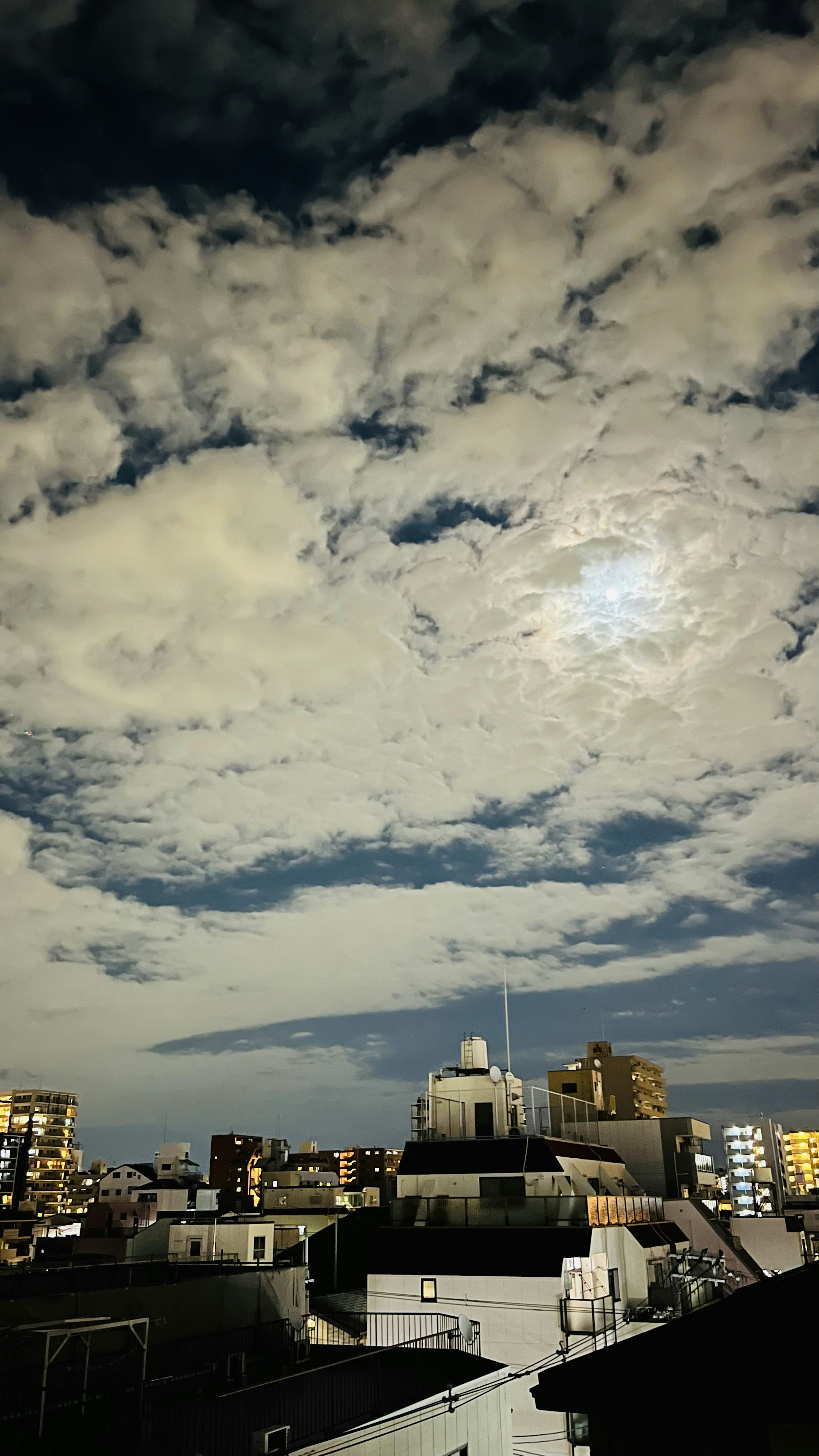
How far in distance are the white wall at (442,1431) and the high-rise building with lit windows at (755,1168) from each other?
5225cm

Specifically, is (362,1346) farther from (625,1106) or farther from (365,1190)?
(625,1106)

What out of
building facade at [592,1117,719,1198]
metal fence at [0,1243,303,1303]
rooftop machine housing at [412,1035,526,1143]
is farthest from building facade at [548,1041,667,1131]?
metal fence at [0,1243,303,1303]

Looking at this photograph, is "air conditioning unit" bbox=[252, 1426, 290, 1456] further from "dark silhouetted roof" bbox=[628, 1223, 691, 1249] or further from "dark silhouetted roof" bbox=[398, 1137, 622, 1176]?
"dark silhouetted roof" bbox=[398, 1137, 622, 1176]

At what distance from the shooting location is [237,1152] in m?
190

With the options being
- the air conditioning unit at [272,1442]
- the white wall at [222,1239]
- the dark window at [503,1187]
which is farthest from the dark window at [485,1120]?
the air conditioning unit at [272,1442]

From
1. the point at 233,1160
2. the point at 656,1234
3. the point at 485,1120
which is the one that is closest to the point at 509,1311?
the point at 656,1234

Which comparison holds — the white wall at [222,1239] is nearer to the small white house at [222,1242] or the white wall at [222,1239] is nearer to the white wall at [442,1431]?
the small white house at [222,1242]

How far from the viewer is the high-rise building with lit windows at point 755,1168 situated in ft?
284

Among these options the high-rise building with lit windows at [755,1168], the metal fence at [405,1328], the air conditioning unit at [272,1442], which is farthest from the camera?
the high-rise building with lit windows at [755,1168]

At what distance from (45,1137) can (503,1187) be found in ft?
544

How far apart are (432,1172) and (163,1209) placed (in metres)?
61.4

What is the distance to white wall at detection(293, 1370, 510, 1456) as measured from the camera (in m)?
16.5

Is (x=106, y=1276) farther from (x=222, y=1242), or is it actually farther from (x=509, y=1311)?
(x=222, y=1242)

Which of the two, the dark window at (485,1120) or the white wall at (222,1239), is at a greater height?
the dark window at (485,1120)
